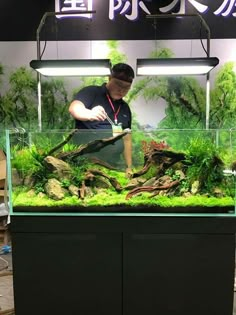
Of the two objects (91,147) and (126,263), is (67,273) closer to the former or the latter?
(126,263)

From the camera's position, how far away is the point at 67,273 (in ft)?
6.93

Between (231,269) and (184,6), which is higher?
(184,6)

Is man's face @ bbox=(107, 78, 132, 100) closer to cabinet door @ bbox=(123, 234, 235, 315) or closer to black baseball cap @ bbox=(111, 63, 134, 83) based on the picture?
black baseball cap @ bbox=(111, 63, 134, 83)

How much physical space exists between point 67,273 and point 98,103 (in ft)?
5.70

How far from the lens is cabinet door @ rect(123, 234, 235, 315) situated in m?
2.05

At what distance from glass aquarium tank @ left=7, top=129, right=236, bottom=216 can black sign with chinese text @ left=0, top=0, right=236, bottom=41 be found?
3239 mm

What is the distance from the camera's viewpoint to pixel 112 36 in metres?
4.98

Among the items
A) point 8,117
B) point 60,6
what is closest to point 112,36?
point 60,6

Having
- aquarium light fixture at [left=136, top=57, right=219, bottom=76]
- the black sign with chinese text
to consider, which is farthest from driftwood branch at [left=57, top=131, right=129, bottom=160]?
the black sign with chinese text

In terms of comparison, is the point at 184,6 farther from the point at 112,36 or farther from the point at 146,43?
the point at 112,36

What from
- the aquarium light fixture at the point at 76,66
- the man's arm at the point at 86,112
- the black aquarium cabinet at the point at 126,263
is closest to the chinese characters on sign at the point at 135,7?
the aquarium light fixture at the point at 76,66

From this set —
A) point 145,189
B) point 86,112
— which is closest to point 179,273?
point 145,189

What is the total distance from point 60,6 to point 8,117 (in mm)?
1679

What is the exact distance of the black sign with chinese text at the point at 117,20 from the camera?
4.89 metres
